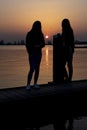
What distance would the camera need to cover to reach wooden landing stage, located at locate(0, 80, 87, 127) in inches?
348

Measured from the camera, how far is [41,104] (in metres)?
9.41

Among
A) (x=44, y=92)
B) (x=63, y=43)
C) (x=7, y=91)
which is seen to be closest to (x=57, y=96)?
(x=44, y=92)

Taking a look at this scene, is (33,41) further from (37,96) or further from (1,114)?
(1,114)

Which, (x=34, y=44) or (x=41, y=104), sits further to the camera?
(x=34, y=44)

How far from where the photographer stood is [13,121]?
8867mm

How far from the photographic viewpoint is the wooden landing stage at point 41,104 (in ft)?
29.0

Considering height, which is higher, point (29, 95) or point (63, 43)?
point (63, 43)

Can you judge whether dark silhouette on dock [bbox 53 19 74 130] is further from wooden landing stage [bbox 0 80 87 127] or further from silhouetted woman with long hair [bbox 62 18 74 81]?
wooden landing stage [bbox 0 80 87 127]

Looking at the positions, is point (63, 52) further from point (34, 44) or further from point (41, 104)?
point (41, 104)

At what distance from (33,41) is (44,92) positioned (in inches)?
55.4

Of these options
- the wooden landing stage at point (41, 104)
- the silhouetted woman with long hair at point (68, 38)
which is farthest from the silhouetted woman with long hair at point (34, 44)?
the silhouetted woman with long hair at point (68, 38)

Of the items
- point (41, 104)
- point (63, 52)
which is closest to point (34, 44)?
point (63, 52)

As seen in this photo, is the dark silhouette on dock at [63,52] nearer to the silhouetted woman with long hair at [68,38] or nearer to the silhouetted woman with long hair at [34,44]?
the silhouetted woman with long hair at [68,38]

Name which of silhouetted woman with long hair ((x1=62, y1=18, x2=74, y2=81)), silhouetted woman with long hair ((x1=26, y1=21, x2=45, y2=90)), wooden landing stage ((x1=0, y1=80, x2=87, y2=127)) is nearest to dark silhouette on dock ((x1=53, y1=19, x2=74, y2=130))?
silhouetted woman with long hair ((x1=62, y1=18, x2=74, y2=81))
